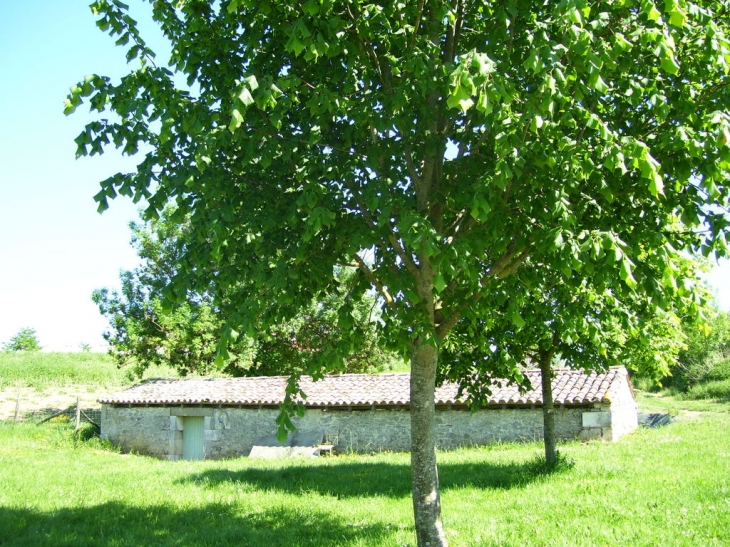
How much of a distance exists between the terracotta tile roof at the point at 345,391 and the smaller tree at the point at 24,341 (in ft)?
136

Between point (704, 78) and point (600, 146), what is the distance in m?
1.40

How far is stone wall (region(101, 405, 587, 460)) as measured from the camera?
17.2 meters

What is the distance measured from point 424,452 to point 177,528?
4236mm

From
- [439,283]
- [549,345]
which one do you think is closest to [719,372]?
[549,345]

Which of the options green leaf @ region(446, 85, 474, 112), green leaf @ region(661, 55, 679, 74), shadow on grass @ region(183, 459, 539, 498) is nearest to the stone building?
shadow on grass @ region(183, 459, 539, 498)

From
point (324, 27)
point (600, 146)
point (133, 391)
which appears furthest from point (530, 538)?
point (133, 391)

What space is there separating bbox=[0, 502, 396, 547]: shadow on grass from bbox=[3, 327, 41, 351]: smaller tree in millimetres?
56533

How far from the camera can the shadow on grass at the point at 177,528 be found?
7090 mm

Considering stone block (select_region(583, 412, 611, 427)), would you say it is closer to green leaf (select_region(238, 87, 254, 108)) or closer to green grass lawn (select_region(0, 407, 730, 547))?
green grass lawn (select_region(0, 407, 730, 547))

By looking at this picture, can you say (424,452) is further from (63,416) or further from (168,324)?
(63,416)

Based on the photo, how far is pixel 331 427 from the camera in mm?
19234

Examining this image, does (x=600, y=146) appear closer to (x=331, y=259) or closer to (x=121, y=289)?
(x=331, y=259)

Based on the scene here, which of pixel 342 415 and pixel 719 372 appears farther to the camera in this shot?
pixel 719 372

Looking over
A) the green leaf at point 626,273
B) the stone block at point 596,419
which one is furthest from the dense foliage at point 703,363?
the green leaf at point 626,273
